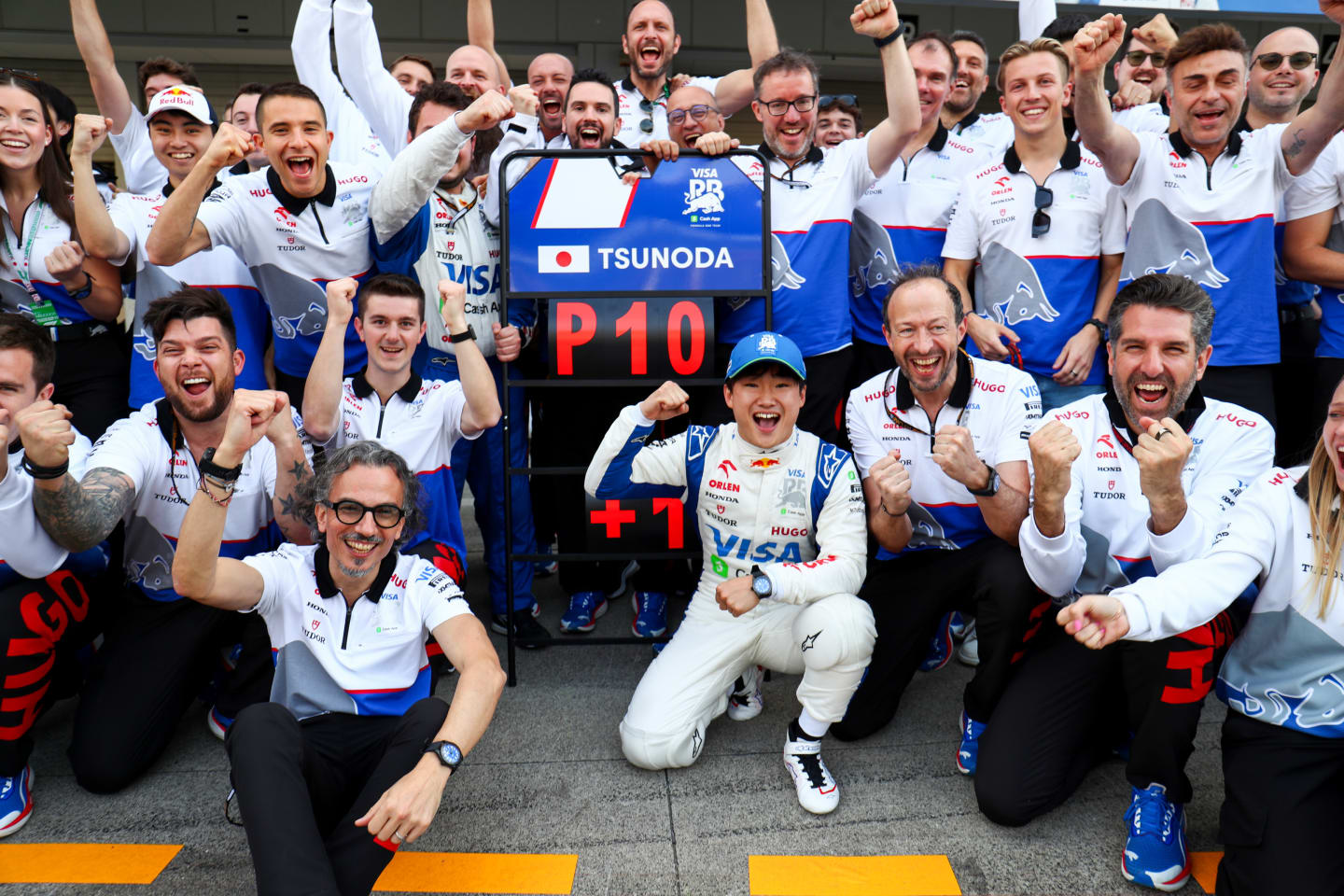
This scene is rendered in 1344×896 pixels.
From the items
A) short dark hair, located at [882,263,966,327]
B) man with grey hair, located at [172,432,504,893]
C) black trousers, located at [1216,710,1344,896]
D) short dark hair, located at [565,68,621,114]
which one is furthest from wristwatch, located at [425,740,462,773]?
short dark hair, located at [565,68,621,114]

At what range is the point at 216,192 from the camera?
12.1 ft

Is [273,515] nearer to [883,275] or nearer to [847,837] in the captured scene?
[847,837]

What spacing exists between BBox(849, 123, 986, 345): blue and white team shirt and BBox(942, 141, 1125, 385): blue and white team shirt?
0.96 ft

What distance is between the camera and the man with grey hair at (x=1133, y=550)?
2604mm

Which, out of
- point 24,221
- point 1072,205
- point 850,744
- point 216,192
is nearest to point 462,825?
point 850,744

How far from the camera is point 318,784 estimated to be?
2.54 metres

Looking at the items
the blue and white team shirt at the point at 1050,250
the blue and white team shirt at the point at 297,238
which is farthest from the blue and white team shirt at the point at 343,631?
the blue and white team shirt at the point at 1050,250

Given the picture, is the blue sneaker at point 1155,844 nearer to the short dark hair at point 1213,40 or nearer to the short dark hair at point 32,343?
the short dark hair at point 1213,40

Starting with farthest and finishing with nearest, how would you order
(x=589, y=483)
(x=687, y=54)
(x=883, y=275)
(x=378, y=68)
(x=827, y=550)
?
1. (x=687, y=54)
2. (x=378, y=68)
3. (x=883, y=275)
4. (x=589, y=483)
5. (x=827, y=550)

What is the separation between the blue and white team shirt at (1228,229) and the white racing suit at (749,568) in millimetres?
1568

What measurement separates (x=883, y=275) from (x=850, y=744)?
1.98m

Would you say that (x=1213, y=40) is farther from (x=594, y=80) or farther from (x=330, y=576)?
(x=330, y=576)

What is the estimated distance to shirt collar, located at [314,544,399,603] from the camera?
2709mm

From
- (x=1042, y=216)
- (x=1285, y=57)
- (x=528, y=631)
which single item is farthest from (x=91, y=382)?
(x=1285, y=57)
